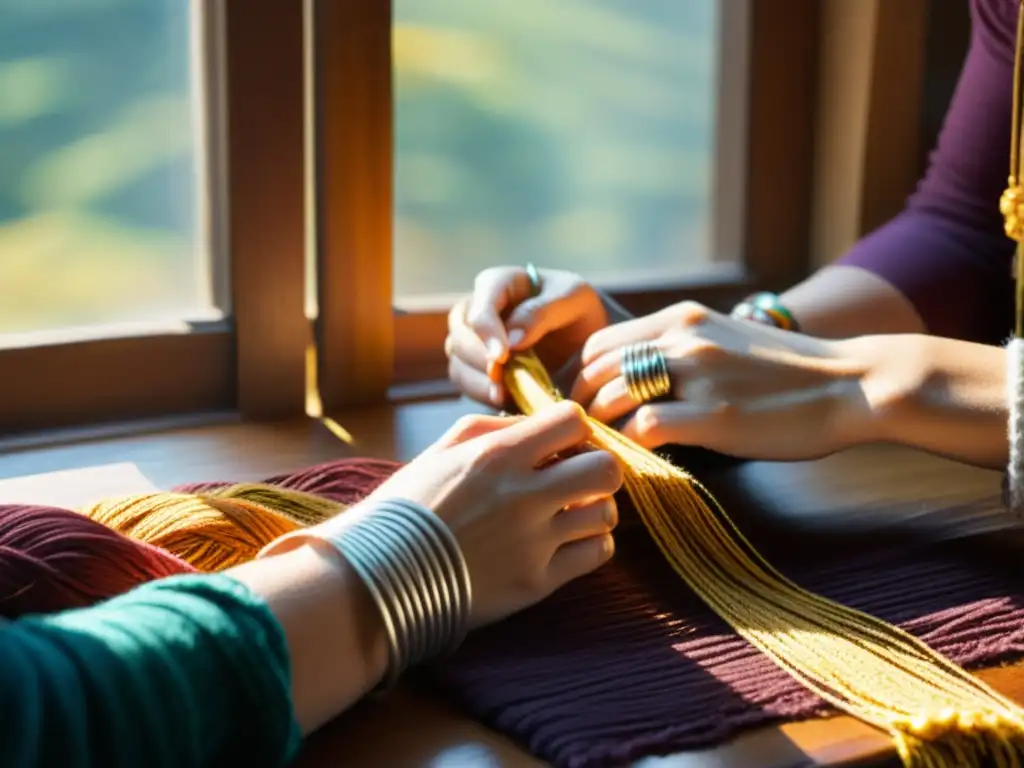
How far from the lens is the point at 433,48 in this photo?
1.26m

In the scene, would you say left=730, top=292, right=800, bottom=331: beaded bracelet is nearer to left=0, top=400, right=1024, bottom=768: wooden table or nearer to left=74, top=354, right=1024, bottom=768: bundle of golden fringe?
left=0, top=400, right=1024, bottom=768: wooden table

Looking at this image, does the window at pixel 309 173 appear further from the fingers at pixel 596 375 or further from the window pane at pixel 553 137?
the fingers at pixel 596 375

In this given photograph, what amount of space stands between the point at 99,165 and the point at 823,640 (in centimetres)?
72

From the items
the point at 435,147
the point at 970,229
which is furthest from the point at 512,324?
the point at 970,229

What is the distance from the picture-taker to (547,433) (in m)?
0.77

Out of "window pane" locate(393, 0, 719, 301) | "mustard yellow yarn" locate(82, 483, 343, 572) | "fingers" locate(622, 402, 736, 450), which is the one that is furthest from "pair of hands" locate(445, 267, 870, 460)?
"window pane" locate(393, 0, 719, 301)

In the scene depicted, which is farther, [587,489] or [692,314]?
[692,314]

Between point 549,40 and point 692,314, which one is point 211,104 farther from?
point 692,314

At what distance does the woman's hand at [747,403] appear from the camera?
890 millimetres

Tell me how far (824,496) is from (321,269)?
494 millimetres

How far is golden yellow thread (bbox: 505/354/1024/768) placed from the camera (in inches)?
24.9

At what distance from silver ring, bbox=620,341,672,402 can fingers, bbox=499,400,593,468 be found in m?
0.12

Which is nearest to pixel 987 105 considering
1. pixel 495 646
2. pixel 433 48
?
pixel 433 48

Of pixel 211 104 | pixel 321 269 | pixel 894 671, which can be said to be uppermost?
pixel 211 104
